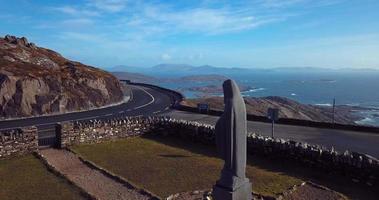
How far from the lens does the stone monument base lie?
440 inches

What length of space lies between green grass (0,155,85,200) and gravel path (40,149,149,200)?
1.77 ft

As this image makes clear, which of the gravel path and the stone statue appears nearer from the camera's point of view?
the stone statue

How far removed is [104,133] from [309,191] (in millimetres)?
13366

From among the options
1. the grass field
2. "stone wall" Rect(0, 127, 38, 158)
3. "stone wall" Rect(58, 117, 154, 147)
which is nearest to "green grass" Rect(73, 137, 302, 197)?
the grass field

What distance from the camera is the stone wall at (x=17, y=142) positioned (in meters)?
20.8

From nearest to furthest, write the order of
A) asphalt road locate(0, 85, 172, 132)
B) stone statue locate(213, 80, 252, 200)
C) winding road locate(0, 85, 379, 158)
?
stone statue locate(213, 80, 252, 200) < winding road locate(0, 85, 379, 158) < asphalt road locate(0, 85, 172, 132)

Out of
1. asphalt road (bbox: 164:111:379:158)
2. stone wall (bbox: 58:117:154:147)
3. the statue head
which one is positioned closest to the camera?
the statue head

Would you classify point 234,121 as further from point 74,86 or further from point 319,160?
point 74,86

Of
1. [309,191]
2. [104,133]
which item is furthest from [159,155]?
[309,191]

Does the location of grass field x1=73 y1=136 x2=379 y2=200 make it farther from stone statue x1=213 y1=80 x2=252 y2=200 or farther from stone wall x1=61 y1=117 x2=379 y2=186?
stone statue x1=213 y1=80 x2=252 y2=200

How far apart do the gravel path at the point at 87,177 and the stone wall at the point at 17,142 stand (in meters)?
0.75

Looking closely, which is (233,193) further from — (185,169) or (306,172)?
(306,172)

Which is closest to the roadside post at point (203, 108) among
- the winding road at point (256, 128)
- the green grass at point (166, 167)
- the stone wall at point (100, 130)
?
the winding road at point (256, 128)

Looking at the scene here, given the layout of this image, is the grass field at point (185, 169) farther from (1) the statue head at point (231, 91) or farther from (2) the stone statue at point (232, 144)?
(1) the statue head at point (231, 91)
